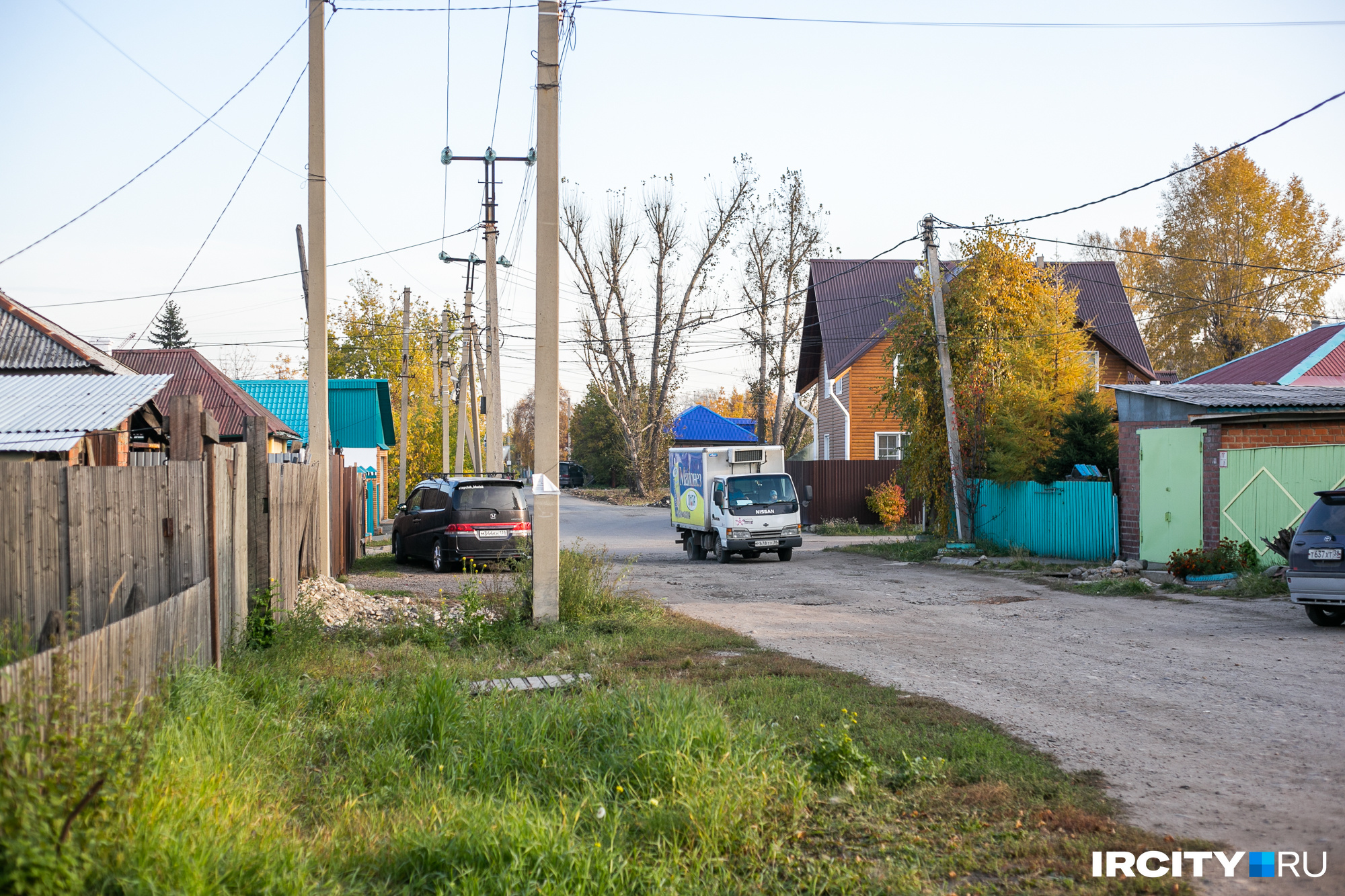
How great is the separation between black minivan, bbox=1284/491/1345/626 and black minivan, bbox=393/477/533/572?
467 inches

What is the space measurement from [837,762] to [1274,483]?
13.2 metres

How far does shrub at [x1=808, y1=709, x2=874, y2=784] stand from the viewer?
5273mm

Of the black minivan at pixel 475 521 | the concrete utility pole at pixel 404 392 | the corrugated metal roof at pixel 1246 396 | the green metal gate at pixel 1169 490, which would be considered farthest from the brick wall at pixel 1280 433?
the concrete utility pole at pixel 404 392

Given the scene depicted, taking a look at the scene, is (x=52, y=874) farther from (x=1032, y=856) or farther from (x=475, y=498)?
(x=475, y=498)

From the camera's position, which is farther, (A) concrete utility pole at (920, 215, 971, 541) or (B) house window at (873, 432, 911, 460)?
(B) house window at (873, 432, 911, 460)

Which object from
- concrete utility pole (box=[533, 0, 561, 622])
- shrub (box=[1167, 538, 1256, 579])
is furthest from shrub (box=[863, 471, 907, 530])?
concrete utility pole (box=[533, 0, 561, 622])

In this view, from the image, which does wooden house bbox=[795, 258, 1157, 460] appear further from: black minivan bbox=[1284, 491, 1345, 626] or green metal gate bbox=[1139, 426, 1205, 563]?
black minivan bbox=[1284, 491, 1345, 626]

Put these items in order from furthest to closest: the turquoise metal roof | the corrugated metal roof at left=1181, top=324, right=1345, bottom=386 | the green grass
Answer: the turquoise metal roof < the corrugated metal roof at left=1181, top=324, right=1345, bottom=386 < the green grass

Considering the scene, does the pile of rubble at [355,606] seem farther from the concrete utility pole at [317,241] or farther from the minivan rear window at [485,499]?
the minivan rear window at [485,499]

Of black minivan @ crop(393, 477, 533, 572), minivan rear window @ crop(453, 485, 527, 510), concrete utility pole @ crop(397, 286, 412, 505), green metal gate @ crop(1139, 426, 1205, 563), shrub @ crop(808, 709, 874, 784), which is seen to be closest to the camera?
shrub @ crop(808, 709, 874, 784)

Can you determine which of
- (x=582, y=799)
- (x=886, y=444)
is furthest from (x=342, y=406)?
(x=582, y=799)

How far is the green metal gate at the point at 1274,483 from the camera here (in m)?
15.2

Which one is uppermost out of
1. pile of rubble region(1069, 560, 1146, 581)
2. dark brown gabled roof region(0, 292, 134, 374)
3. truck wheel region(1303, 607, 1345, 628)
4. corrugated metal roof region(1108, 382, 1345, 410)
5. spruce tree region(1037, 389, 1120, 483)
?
dark brown gabled roof region(0, 292, 134, 374)

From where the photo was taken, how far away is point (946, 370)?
71.4ft
